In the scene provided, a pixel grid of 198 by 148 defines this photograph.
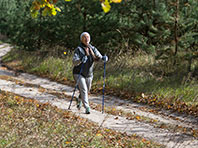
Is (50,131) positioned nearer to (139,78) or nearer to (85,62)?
(85,62)

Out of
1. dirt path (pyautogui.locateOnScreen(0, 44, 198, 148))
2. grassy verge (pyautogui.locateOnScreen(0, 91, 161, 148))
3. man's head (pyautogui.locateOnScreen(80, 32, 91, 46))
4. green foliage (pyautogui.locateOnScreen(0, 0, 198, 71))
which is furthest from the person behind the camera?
green foliage (pyautogui.locateOnScreen(0, 0, 198, 71))

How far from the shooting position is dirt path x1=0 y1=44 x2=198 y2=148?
638 centimetres

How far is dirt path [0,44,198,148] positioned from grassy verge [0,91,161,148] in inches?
15.7

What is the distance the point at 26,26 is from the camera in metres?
18.1

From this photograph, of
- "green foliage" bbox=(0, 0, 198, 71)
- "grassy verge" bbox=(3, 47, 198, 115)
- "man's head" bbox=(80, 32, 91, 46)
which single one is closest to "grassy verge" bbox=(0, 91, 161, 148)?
"man's head" bbox=(80, 32, 91, 46)

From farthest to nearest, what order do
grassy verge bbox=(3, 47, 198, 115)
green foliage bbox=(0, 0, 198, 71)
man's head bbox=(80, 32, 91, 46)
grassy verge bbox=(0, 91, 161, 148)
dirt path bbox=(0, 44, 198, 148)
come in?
green foliage bbox=(0, 0, 198, 71) < grassy verge bbox=(3, 47, 198, 115) < man's head bbox=(80, 32, 91, 46) < dirt path bbox=(0, 44, 198, 148) < grassy verge bbox=(0, 91, 161, 148)

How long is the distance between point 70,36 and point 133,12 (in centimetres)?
360

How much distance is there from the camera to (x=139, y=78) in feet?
37.8

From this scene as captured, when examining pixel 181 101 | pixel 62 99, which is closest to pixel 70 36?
pixel 62 99

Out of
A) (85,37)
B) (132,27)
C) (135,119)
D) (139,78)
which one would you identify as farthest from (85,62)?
(132,27)

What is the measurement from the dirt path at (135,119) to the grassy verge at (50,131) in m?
0.40

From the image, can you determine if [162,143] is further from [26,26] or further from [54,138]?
[26,26]

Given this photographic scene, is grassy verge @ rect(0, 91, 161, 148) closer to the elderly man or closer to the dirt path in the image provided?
the dirt path

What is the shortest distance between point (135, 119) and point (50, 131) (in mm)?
2968
